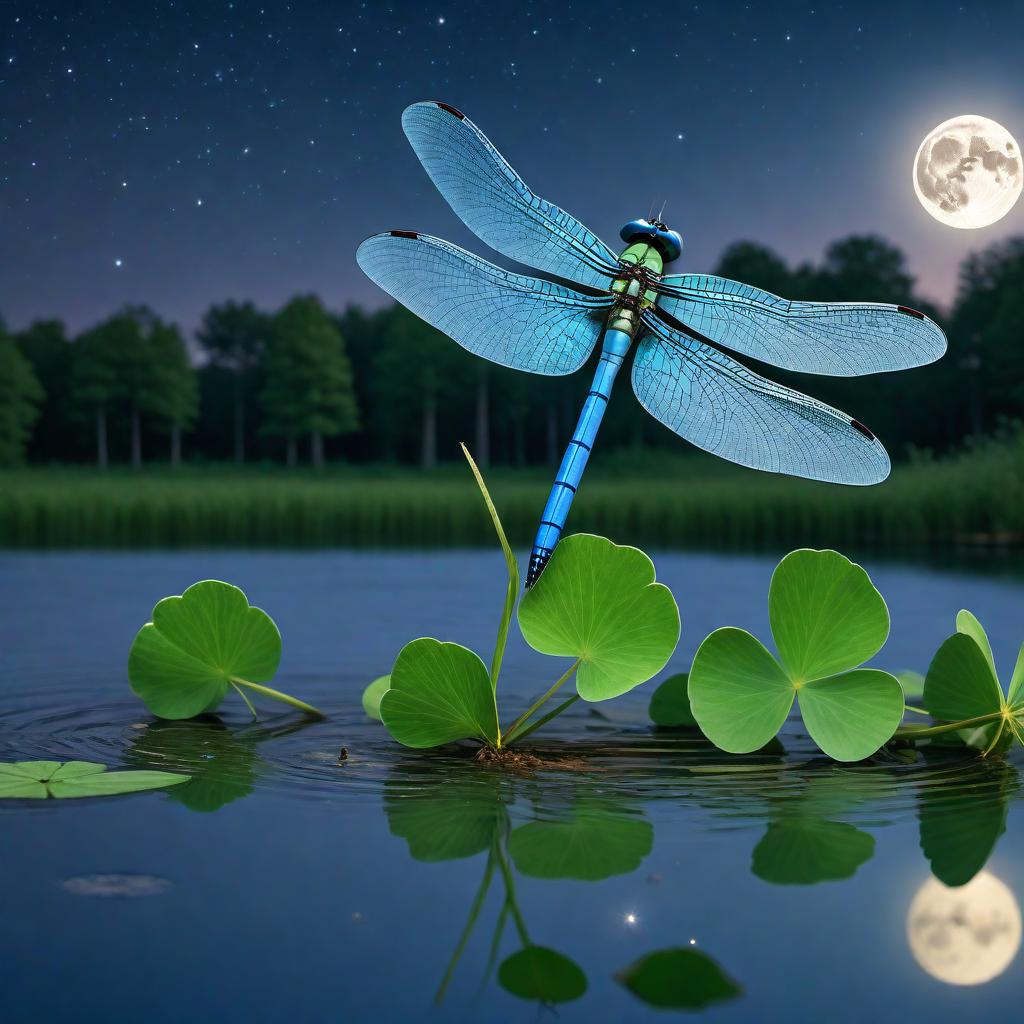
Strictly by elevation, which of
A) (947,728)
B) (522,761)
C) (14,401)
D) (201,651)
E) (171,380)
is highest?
(171,380)

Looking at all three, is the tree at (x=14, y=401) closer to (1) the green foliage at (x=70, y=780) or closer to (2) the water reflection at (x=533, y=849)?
(1) the green foliage at (x=70, y=780)

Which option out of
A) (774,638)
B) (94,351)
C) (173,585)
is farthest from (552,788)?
(94,351)

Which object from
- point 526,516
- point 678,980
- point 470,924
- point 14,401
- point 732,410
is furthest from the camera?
point 14,401

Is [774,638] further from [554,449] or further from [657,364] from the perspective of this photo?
[554,449]

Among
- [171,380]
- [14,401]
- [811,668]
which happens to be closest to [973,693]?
[811,668]

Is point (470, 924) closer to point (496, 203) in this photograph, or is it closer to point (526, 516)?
point (496, 203)

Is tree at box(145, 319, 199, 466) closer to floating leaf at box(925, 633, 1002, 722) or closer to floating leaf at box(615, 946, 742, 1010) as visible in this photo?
floating leaf at box(925, 633, 1002, 722)

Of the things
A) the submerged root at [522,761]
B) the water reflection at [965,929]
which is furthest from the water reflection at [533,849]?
the water reflection at [965,929]
